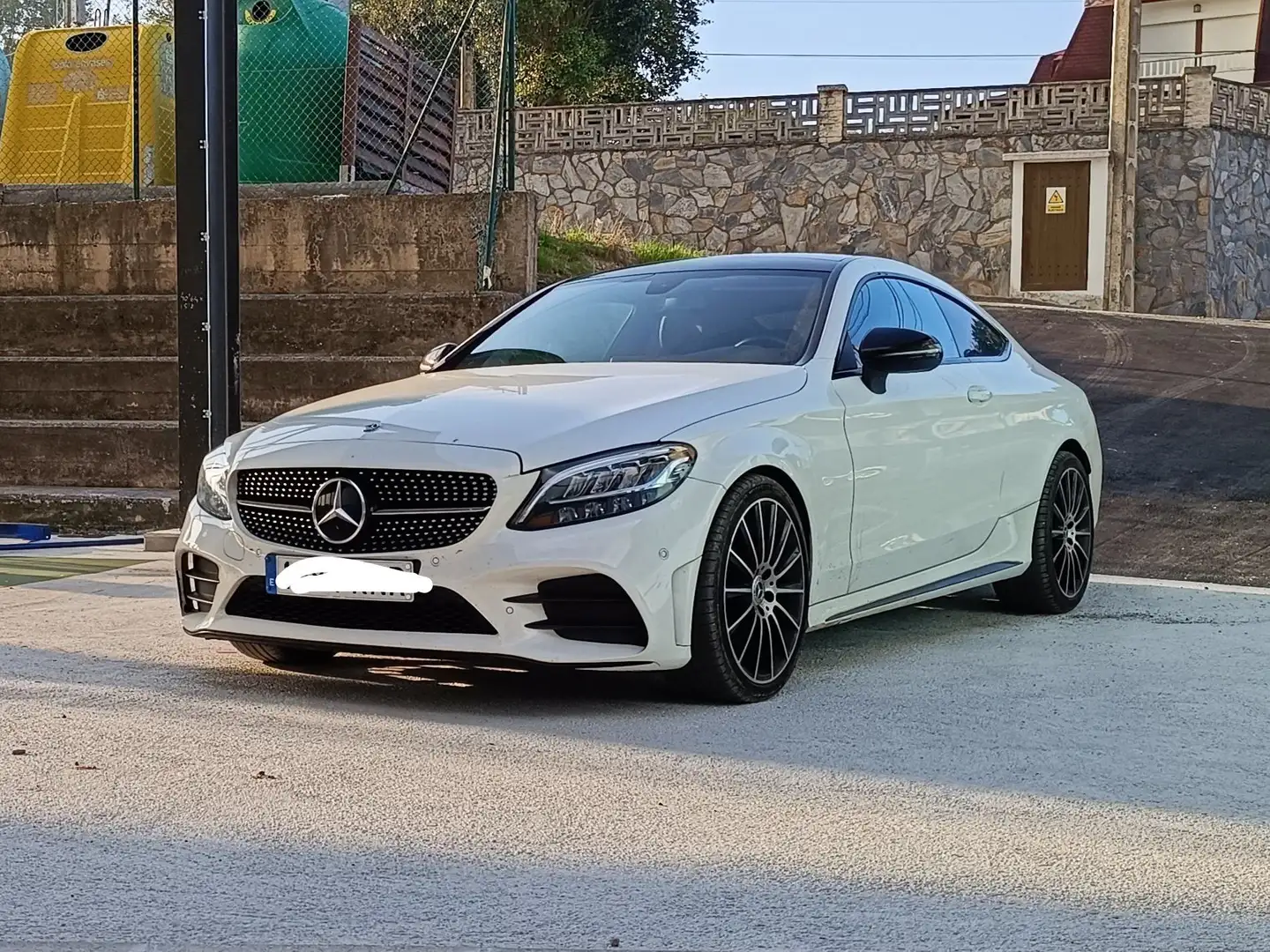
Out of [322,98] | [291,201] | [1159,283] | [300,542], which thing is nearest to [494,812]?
[300,542]

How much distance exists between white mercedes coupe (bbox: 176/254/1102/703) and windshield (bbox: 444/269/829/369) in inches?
0.5

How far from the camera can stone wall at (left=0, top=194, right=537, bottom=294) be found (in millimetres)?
13398

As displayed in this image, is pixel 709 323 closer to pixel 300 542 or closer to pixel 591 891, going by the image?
pixel 300 542

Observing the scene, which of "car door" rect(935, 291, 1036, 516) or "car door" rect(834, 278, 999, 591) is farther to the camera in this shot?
"car door" rect(935, 291, 1036, 516)

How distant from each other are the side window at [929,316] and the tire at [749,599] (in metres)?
1.60

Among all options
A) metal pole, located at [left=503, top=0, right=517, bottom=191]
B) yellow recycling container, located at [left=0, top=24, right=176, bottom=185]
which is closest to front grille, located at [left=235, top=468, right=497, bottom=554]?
metal pole, located at [left=503, top=0, right=517, bottom=191]

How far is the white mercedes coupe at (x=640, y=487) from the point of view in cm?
519

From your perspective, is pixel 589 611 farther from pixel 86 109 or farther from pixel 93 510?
pixel 86 109

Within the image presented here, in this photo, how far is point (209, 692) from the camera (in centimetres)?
568

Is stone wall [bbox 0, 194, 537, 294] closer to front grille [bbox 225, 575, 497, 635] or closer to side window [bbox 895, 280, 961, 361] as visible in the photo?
side window [bbox 895, 280, 961, 361]

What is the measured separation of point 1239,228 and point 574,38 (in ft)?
39.7

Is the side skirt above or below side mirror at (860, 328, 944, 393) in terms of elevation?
below

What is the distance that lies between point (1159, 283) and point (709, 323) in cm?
2485

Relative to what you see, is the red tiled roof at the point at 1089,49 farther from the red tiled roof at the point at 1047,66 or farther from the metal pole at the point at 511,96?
the metal pole at the point at 511,96
